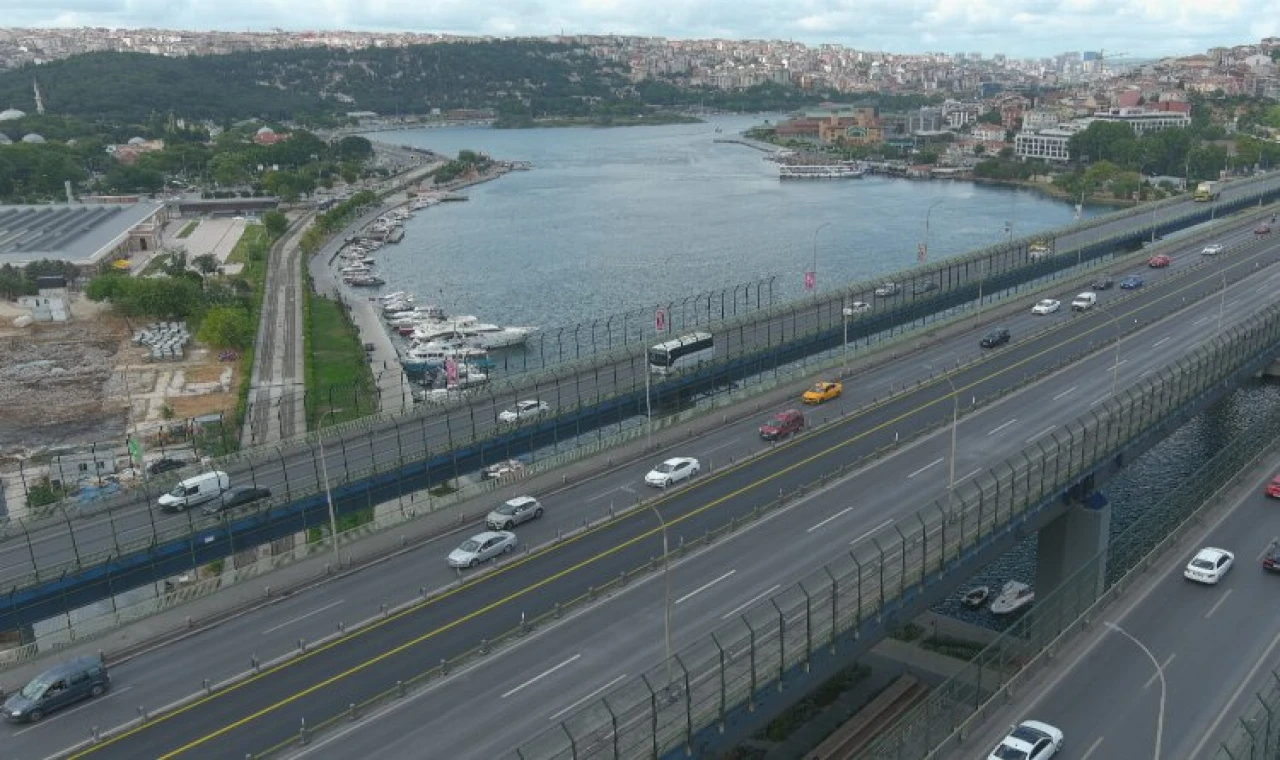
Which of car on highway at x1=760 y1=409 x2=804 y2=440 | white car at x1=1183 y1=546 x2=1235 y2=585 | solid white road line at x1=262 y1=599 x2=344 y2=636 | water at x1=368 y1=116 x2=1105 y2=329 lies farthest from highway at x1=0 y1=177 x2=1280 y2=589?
water at x1=368 y1=116 x2=1105 y2=329

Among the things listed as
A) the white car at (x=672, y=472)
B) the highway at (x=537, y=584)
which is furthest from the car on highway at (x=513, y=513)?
the white car at (x=672, y=472)

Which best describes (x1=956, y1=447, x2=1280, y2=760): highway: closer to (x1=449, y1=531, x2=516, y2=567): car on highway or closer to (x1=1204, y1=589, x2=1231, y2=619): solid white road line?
(x1=1204, y1=589, x2=1231, y2=619): solid white road line

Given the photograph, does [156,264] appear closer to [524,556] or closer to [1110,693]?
[524,556]

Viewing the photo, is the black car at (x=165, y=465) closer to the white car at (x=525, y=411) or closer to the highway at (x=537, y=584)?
the white car at (x=525, y=411)

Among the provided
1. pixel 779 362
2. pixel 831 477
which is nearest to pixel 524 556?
pixel 831 477

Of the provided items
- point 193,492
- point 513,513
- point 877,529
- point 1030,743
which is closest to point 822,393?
point 877,529

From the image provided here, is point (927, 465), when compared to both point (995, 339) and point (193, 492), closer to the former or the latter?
point (995, 339)
